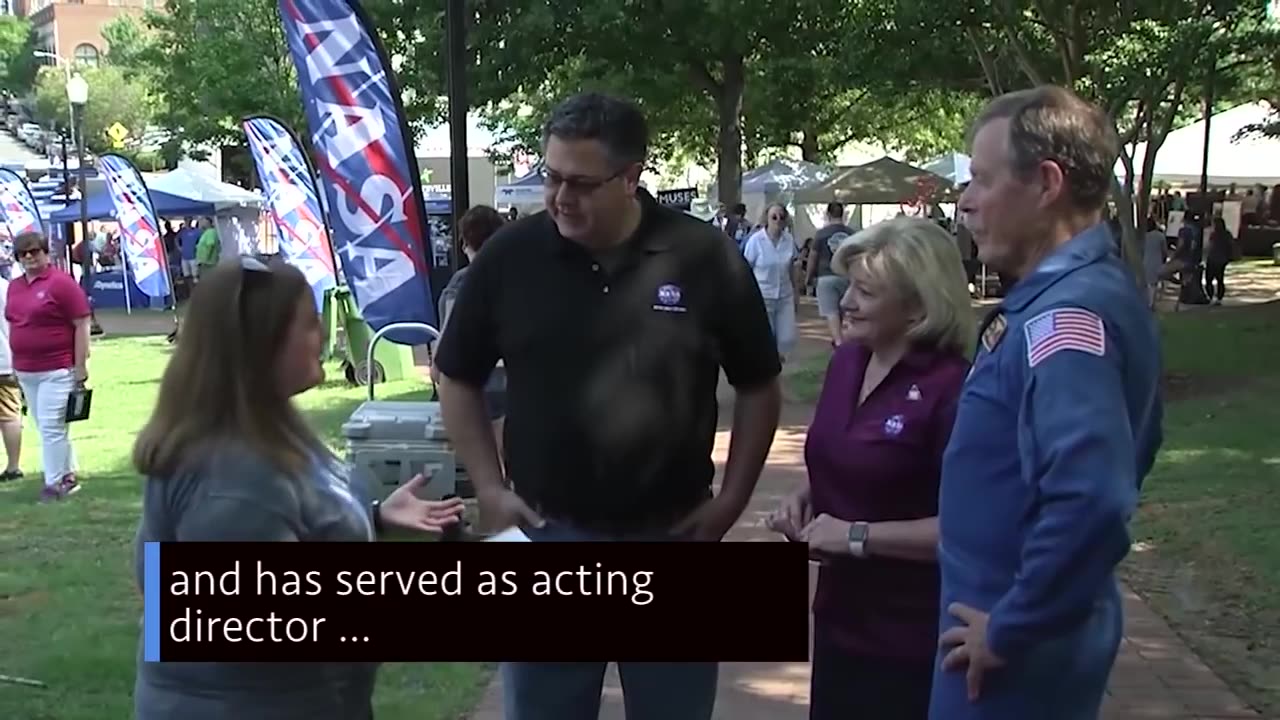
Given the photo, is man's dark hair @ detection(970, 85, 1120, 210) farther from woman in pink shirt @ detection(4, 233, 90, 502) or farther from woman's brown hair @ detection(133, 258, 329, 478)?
woman in pink shirt @ detection(4, 233, 90, 502)

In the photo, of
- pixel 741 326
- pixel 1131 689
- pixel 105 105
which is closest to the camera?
pixel 741 326

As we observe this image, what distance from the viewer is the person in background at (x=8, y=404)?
1011cm

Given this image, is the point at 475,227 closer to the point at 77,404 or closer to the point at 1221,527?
the point at 77,404

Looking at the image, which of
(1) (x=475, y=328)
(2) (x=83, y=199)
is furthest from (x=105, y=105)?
(1) (x=475, y=328)

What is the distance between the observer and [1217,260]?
79.7ft

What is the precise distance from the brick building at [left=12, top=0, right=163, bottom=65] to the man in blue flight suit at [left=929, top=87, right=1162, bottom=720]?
101 metres

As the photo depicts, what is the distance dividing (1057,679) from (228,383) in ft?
4.96

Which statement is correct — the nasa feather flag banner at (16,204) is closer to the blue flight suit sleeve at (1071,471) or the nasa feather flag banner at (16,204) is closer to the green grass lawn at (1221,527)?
the green grass lawn at (1221,527)

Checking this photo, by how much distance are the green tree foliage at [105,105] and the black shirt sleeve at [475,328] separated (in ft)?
223

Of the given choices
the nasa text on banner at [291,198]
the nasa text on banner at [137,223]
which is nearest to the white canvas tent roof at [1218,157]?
the nasa text on banner at [137,223]

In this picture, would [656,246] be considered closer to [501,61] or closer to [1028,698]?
[1028,698]

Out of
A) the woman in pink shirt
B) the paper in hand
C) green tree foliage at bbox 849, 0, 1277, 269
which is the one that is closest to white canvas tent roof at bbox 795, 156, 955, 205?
green tree foliage at bbox 849, 0, 1277, 269

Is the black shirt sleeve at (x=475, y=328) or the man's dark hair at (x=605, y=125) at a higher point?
the man's dark hair at (x=605, y=125)

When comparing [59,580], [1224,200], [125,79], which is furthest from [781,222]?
[125,79]
